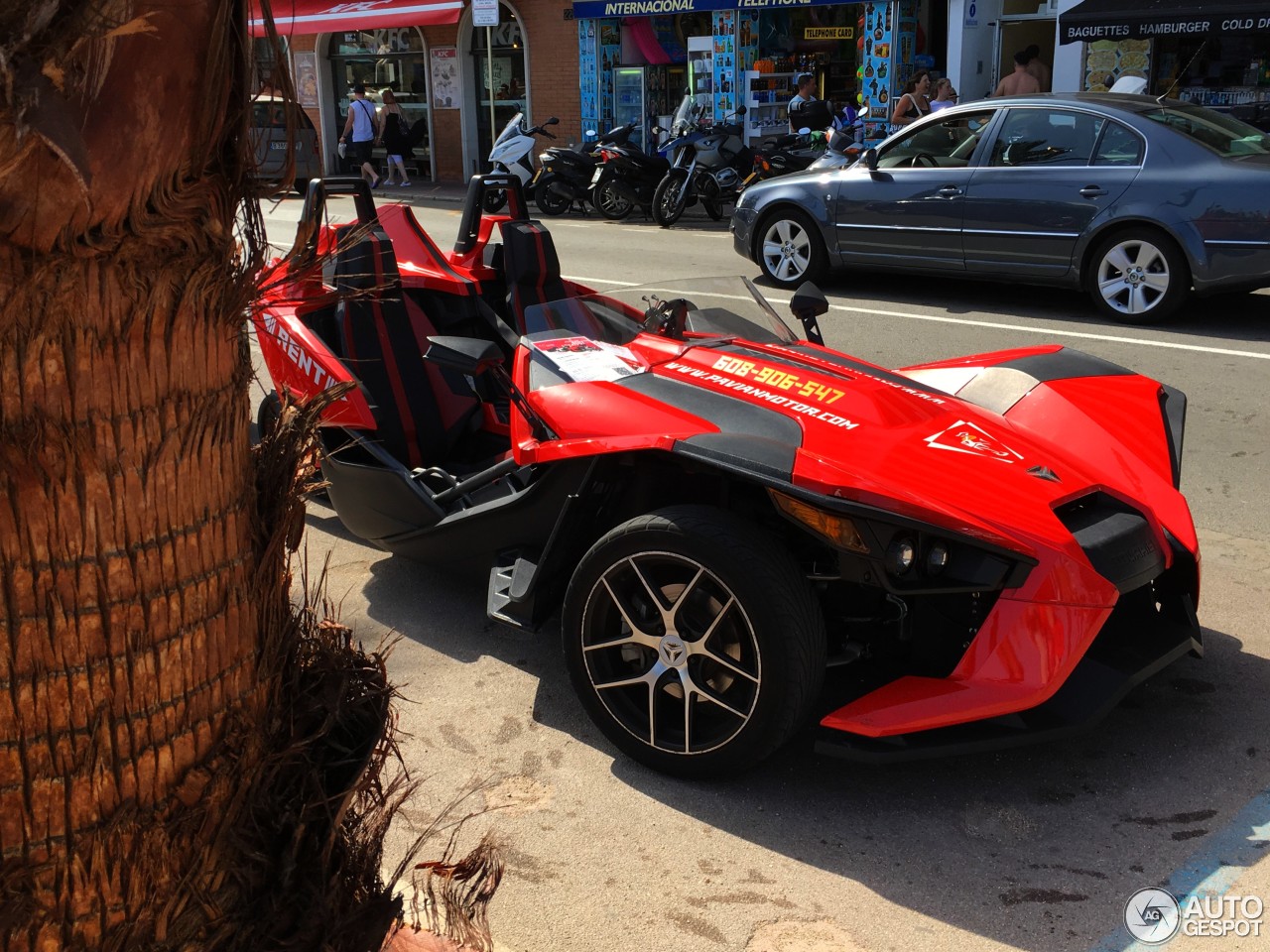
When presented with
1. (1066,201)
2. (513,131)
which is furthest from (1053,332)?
(513,131)

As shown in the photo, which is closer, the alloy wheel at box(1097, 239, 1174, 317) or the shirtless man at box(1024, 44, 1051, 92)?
the alloy wheel at box(1097, 239, 1174, 317)

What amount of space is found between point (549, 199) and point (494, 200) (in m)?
12.0

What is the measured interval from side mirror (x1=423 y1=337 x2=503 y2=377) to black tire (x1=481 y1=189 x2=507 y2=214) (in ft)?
6.40

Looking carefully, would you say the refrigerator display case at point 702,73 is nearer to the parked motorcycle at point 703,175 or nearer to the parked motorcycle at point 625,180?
the parked motorcycle at point 625,180

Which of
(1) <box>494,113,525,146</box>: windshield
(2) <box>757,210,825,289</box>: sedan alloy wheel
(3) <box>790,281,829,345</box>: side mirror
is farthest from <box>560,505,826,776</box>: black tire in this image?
(1) <box>494,113,525,146</box>: windshield

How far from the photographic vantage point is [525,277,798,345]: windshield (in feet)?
13.7

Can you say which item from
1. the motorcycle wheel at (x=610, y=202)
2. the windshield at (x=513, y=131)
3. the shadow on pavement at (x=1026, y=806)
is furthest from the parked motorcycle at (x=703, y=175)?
the shadow on pavement at (x=1026, y=806)

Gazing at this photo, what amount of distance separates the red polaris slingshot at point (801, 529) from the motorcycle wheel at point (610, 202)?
500 inches

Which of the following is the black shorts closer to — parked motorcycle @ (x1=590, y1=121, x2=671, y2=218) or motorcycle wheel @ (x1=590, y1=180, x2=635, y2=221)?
parked motorcycle @ (x1=590, y1=121, x2=671, y2=218)

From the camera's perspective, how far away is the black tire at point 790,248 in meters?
11.1

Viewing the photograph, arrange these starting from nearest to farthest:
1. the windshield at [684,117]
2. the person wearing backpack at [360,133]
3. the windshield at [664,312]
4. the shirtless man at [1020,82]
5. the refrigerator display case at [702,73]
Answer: the windshield at [664,312], the shirtless man at [1020,82], the windshield at [684,117], the refrigerator display case at [702,73], the person wearing backpack at [360,133]

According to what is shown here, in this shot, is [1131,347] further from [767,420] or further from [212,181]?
[212,181]

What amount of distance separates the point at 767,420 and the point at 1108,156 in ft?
23.4

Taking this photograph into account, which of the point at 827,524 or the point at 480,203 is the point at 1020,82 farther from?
the point at 827,524
